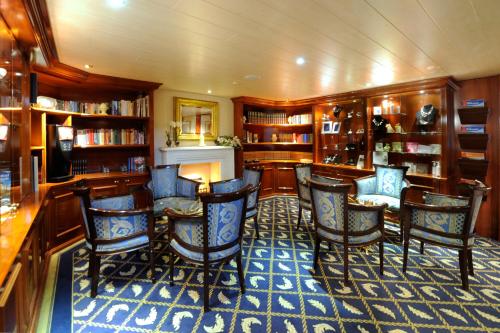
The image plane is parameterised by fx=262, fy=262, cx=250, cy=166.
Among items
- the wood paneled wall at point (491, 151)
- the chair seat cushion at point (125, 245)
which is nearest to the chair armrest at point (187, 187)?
A: the chair seat cushion at point (125, 245)

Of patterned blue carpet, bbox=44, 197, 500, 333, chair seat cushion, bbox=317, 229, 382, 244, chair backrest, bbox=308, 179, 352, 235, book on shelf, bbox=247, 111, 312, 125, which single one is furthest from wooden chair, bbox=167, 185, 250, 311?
book on shelf, bbox=247, 111, 312, 125

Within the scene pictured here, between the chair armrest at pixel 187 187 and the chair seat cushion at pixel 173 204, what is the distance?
0.11 m

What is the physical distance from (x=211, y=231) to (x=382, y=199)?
9.65ft

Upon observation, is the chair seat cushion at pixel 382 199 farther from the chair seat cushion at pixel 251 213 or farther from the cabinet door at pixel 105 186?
the cabinet door at pixel 105 186

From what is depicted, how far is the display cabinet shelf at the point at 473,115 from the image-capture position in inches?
154

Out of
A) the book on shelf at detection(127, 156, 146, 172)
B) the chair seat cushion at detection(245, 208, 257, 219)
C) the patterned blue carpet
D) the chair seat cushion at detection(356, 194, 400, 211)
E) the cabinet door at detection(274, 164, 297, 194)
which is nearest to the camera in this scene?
the patterned blue carpet

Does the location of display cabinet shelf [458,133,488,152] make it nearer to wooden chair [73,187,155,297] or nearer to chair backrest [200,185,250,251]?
chair backrest [200,185,250,251]

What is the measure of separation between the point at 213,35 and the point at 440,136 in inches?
154

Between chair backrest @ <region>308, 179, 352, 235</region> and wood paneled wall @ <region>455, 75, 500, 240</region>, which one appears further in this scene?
wood paneled wall @ <region>455, 75, 500, 240</region>

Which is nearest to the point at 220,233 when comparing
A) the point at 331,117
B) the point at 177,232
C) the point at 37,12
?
the point at 177,232

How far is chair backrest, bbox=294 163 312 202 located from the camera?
4023 millimetres

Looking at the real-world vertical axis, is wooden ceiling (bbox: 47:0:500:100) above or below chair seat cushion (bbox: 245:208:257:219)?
above

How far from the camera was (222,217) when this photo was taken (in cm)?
222

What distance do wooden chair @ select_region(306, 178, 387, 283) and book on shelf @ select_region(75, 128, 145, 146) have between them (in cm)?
325
